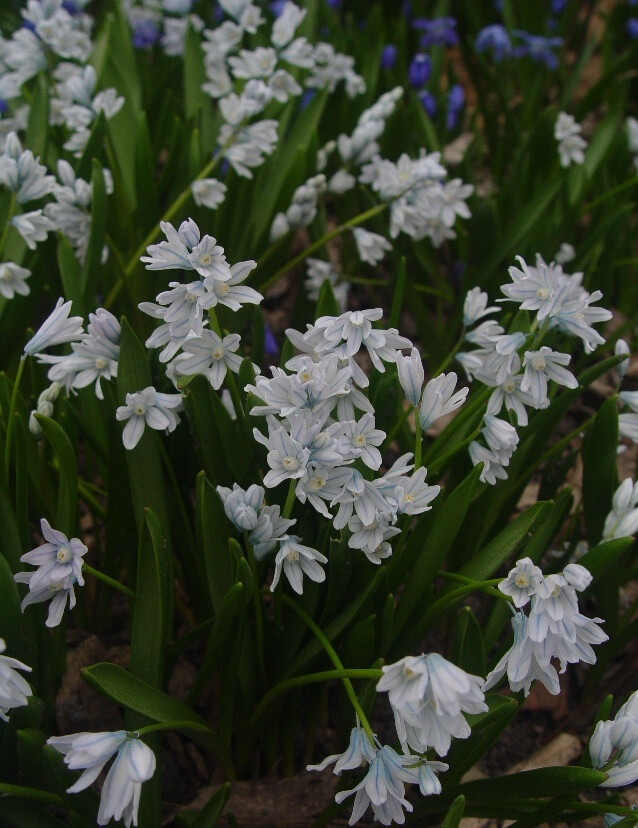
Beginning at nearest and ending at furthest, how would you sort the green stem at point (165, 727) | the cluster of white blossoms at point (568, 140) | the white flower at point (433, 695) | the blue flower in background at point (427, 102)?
the white flower at point (433, 695), the green stem at point (165, 727), the cluster of white blossoms at point (568, 140), the blue flower in background at point (427, 102)

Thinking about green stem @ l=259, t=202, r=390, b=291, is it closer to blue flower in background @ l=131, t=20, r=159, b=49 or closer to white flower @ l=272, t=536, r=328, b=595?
white flower @ l=272, t=536, r=328, b=595

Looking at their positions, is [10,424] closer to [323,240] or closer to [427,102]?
[323,240]

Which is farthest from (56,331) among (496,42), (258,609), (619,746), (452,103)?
(496,42)

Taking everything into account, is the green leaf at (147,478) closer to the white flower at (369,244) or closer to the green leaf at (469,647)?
the green leaf at (469,647)

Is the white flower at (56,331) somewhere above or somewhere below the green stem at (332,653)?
above

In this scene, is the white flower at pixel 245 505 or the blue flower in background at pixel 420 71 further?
the blue flower in background at pixel 420 71

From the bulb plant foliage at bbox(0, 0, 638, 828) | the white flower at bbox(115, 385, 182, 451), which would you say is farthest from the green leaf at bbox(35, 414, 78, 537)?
the white flower at bbox(115, 385, 182, 451)

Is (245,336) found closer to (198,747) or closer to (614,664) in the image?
(198,747)

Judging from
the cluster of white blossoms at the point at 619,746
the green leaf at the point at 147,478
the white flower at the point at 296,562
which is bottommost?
the cluster of white blossoms at the point at 619,746

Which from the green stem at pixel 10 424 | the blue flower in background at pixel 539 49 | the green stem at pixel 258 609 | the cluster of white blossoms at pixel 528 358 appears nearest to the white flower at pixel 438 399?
the cluster of white blossoms at pixel 528 358
